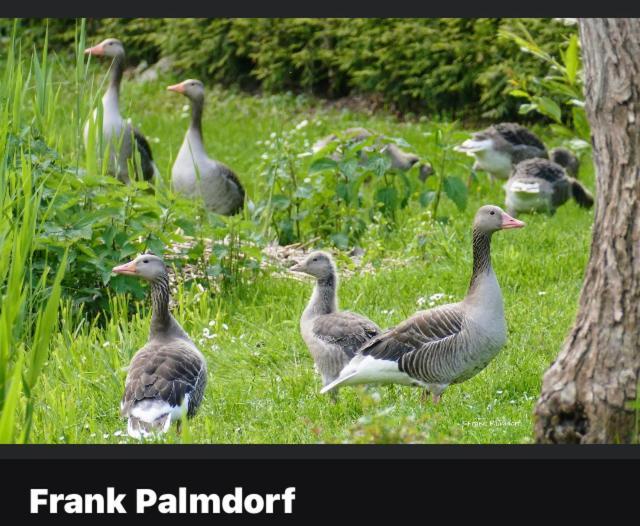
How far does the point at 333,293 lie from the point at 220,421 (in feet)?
4.27

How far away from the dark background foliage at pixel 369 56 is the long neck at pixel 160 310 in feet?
28.4

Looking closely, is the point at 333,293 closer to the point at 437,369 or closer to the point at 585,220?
the point at 437,369

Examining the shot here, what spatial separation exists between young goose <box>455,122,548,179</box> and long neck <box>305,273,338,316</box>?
6108 mm

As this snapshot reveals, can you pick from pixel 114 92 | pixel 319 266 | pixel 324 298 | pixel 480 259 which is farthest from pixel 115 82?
pixel 480 259

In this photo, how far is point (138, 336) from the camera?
8266 millimetres

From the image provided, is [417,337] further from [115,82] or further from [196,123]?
[115,82]

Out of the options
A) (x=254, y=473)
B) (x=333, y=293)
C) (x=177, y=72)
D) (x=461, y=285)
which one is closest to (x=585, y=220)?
(x=461, y=285)

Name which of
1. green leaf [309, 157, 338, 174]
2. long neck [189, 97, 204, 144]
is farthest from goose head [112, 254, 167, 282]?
long neck [189, 97, 204, 144]

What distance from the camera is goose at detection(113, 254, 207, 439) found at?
20.0 ft

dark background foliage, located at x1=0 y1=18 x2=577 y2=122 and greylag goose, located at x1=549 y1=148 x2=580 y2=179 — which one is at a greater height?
dark background foliage, located at x1=0 y1=18 x2=577 y2=122

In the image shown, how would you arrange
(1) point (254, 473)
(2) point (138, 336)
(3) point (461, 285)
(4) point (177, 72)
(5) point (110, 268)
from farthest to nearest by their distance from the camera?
1. (4) point (177, 72)
2. (3) point (461, 285)
3. (5) point (110, 268)
4. (2) point (138, 336)
5. (1) point (254, 473)

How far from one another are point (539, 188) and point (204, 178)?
3.51 m

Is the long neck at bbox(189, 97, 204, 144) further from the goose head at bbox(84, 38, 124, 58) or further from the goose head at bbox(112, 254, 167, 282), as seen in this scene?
the goose head at bbox(112, 254, 167, 282)

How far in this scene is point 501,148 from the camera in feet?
44.2
